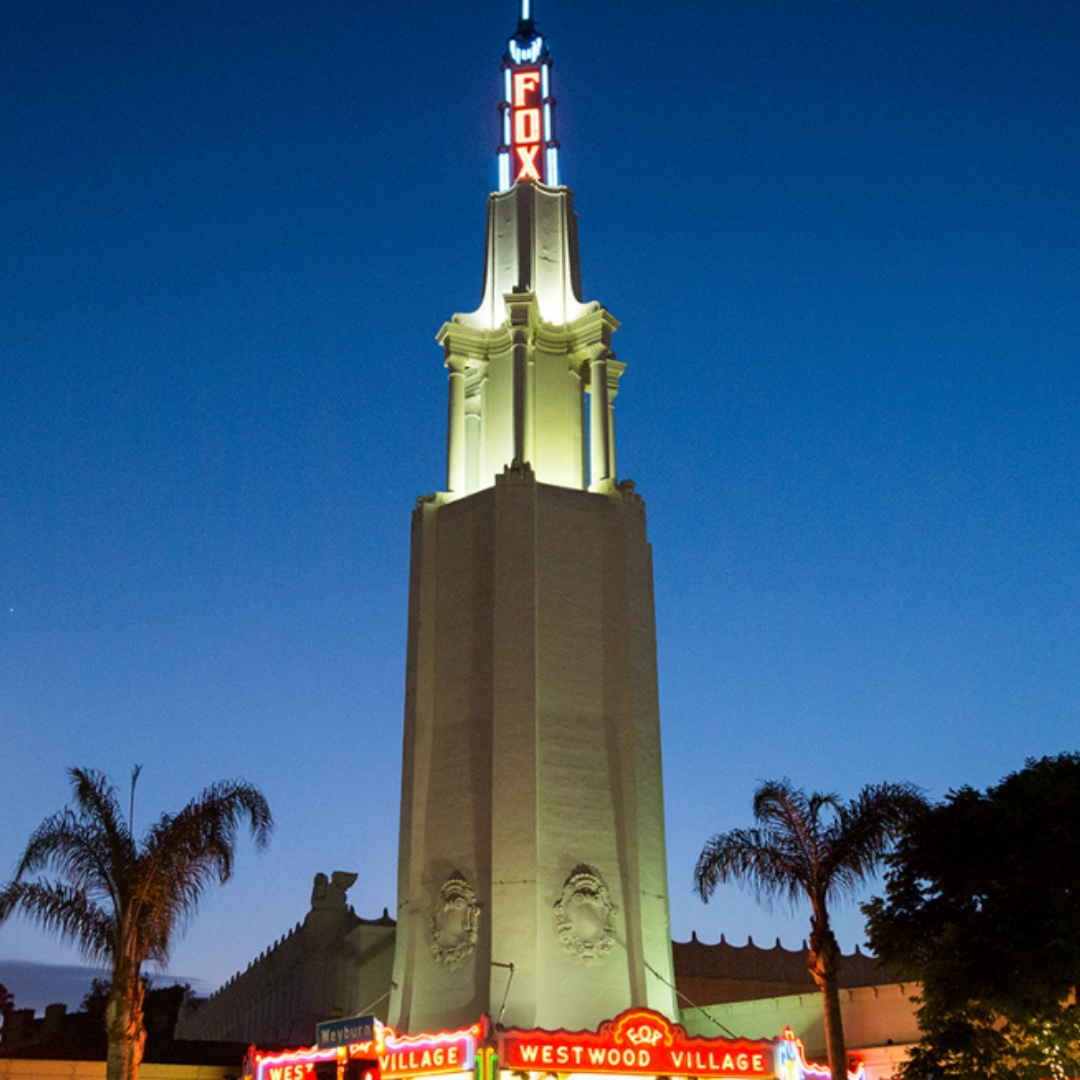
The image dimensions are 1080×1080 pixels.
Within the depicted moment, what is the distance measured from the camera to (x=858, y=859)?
28.3m

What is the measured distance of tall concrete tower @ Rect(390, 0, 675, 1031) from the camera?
1305 inches

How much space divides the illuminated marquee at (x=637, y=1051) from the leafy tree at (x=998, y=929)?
4.77 m

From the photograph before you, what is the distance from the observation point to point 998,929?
955 inches

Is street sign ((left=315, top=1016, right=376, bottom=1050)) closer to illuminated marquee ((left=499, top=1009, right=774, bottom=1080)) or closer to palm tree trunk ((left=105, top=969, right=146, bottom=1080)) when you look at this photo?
palm tree trunk ((left=105, top=969, right=146, bottom=1080))

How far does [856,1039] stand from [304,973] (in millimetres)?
19882

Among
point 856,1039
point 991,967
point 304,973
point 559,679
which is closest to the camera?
point 991,967

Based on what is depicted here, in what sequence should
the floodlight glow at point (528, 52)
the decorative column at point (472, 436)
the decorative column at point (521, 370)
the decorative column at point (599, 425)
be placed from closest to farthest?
1. the decorative column at point (521, 370)
2. the decorative column at point (599, 425)
3. the decorative column at point (472, 436)
4. the floodlight glow at point (528, 52)

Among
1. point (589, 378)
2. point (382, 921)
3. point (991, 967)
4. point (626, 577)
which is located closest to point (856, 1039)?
point (991, 967)

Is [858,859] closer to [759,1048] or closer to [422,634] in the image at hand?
[759,1048]

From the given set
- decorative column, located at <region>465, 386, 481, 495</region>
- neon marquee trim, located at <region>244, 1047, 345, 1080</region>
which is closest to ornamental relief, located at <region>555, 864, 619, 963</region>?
neon marquee trim, located at <region>244, 1047, 345, 1080</region>

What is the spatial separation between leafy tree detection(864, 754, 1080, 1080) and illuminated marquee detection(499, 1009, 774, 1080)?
188 inches

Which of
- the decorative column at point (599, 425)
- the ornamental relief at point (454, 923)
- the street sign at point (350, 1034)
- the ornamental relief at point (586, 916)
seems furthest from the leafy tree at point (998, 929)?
the decorative column at point (599, 425)

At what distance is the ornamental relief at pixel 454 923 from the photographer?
33312mm

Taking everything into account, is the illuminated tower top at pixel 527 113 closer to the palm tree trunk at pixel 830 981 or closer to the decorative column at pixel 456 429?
the decorative column at pixel 456 429
